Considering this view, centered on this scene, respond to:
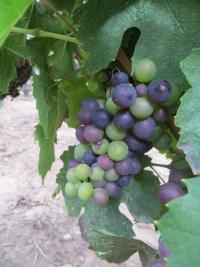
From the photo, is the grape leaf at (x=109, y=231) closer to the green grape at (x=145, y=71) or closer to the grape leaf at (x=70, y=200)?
the grape leaf at (x=70, y=200)

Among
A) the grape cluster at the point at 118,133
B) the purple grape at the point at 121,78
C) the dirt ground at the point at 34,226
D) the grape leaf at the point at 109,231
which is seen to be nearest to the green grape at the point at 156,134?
the grape cluster at the point at 118,133

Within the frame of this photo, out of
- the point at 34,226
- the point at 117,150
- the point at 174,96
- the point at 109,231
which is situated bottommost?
the point at 34,226

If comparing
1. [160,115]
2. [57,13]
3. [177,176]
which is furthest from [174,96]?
[57,13]

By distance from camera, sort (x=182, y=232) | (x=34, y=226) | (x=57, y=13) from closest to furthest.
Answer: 1. (x=182, y=232)
2. (x=57, y=13)
3. (x=34, y=226)

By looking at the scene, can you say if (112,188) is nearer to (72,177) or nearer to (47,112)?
(72,177)

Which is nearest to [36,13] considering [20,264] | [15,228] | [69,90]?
[69,90]

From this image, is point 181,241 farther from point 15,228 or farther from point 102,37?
point 15,228

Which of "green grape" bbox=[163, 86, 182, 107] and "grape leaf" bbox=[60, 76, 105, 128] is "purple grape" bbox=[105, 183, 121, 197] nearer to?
"green grape" bbox=[163, 86, 182, 107]
